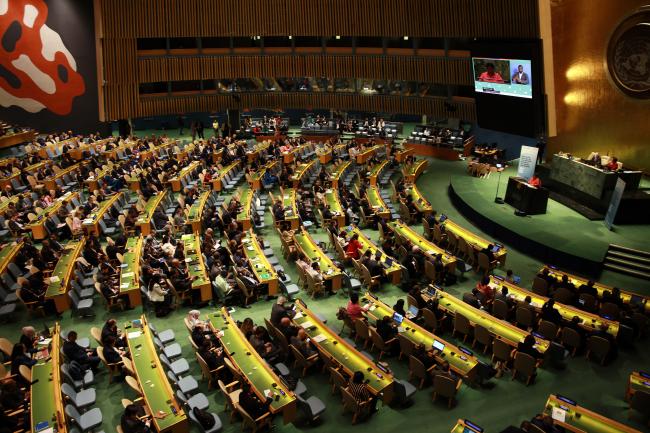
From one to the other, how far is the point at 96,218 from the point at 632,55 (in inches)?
780

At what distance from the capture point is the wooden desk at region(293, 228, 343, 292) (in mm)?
13469

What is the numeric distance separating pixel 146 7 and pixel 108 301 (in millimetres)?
21780

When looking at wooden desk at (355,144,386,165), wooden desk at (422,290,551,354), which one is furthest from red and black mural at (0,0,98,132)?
wooden desk at (422,290,551,354)

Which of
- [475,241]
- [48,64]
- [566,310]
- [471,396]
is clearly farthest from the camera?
[48,64]

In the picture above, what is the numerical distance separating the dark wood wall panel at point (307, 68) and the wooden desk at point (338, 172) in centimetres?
883

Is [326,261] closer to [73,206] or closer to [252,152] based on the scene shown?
[73,206]

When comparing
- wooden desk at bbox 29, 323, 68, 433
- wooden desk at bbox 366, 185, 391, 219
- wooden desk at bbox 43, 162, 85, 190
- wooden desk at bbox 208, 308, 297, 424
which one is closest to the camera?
wooden desk at bbox 29, 323, 68, 433

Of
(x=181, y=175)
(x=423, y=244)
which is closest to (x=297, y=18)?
(x=181, y=175)

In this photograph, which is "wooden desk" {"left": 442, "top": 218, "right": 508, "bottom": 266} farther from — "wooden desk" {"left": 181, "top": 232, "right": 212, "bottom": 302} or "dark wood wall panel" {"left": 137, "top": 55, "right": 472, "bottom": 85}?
"dark wood wall panel" {"left": 137, "top": 55, "right": 472, "bottom": 85}

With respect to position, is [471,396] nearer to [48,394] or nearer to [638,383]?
[638,383]

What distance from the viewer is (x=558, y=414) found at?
26.8 ft

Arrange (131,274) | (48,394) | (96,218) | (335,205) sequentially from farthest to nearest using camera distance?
(335,205) → (96,218) → (131,274) → (48,394)

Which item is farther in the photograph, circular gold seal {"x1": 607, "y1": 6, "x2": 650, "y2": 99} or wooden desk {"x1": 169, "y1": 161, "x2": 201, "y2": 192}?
wooden desk {"x1": 169, "y1": 161, "x2": 201, "y2": 192}

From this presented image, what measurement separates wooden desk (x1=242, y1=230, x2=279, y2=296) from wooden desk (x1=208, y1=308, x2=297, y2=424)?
2.07 meters
